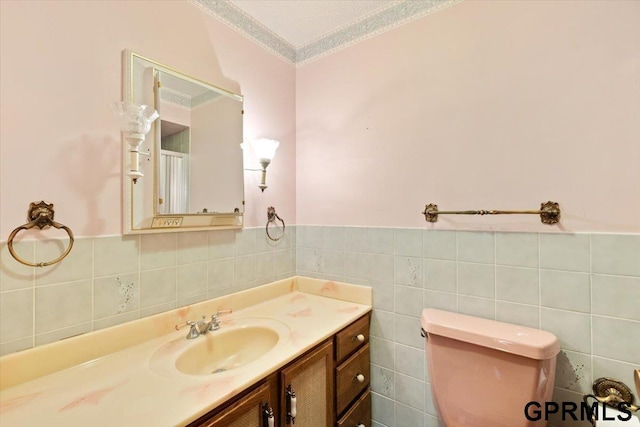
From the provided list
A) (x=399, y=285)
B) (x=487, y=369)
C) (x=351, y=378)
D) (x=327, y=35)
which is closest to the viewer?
(x=487, y=369)

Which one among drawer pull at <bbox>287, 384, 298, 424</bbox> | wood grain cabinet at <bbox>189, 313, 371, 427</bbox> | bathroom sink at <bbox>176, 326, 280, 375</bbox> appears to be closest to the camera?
wood grain cabinet at <bbox>189, 313, 371, 427</bbox>

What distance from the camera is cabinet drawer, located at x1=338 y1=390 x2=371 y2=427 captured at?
130 centimetres

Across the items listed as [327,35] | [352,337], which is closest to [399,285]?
[352,337]

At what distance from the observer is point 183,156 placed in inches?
49.3

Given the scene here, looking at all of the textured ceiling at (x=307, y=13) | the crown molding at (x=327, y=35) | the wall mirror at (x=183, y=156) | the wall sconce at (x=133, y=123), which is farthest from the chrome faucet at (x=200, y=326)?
the textured ceiling at (x=307, y=13)

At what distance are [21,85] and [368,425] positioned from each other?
2.02m

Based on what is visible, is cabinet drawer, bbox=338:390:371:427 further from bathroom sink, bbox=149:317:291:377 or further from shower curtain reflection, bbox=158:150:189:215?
shower curtain reflection, bbox=158:150:189:215

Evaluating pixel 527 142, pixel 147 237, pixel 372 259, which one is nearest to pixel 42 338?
pixel 147 237

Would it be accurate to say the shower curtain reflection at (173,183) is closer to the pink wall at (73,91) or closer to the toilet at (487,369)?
the pink wall at (73,91)

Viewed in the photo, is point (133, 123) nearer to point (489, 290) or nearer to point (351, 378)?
point (351, 378)

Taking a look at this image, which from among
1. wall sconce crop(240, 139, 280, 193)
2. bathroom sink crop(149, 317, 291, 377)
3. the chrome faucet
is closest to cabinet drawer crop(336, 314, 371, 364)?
bathroom sink crop(149, 317, 291, 377)

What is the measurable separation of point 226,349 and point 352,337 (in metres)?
0.58

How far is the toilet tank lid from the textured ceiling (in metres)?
1.60

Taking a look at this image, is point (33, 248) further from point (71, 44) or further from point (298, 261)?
point (298, 261)
